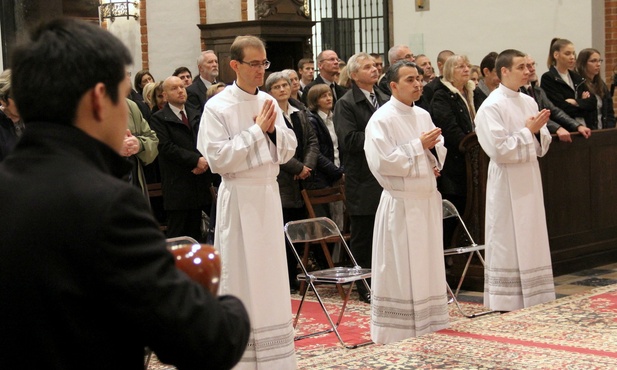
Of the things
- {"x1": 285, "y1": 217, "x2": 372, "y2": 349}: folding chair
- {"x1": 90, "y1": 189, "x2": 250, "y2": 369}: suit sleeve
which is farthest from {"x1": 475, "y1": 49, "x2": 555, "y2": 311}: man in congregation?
{"x1": 90, "y1": 189, "x2": 250, "y2": 369}: suit sleeve

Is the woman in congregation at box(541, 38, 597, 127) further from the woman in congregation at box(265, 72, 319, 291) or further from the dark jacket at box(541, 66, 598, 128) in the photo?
the woman in congregation at box(265, 72, 319, 291)

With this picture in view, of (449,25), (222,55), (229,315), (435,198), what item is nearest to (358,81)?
(435,198)

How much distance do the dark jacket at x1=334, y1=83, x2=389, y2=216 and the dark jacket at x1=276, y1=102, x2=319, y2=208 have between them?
418 millimetres

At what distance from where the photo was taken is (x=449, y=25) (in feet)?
48.5

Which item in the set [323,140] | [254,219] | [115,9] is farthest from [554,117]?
[115,9]

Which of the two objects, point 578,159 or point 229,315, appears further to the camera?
point 578,159

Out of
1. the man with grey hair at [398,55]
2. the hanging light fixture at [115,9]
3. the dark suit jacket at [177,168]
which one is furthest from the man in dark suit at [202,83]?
the hanging light fixture at [115,9]

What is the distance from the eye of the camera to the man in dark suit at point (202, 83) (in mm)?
8766

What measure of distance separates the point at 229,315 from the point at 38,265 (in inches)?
15.1

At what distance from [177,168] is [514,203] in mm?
2820

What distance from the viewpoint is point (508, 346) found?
5.64 metres

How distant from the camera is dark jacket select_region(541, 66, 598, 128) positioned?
9.61 metres

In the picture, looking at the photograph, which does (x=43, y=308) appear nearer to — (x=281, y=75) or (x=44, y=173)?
(x=44, y=173)

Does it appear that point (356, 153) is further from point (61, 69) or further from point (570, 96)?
point (61, 69)
